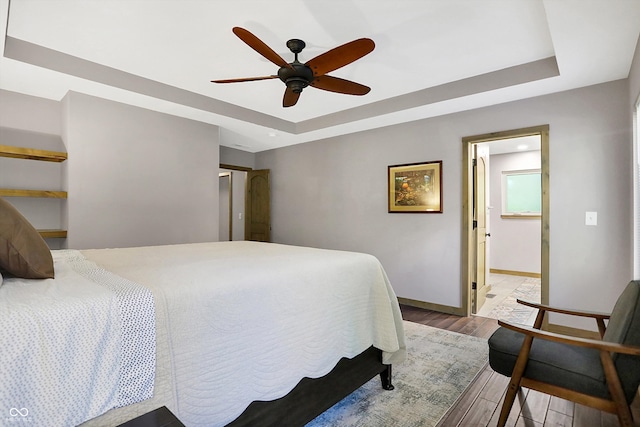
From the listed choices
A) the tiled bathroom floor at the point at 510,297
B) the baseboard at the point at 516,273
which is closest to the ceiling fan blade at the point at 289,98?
the tiled bathroom floor at the point at 510,297

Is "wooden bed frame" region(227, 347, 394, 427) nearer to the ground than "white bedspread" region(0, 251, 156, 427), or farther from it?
nearer to the ground

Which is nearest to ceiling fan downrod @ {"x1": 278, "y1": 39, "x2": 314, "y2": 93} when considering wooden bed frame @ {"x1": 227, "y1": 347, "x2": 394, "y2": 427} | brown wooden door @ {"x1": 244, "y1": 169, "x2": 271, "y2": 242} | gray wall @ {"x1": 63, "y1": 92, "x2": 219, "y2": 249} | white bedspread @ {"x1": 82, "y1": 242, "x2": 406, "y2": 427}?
white bedspread @ {"x1": 82, "y1": 242, "x2": 406, "y2": 427}

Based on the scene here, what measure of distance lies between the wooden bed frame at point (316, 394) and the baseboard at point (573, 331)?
2150 mm

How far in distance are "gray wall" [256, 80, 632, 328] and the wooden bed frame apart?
2249 millimetres

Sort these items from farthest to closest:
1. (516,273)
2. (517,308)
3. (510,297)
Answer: (516,273) < (510,297) < (517,308)

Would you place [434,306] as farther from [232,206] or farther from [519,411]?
[232,206]

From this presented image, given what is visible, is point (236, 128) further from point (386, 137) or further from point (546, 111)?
point (546, 111)

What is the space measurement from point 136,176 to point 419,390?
141 inches

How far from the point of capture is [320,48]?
268 cm

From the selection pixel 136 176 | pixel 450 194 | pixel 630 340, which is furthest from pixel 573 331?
pixel 136 176

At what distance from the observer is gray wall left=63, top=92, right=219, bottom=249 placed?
10.8 ft

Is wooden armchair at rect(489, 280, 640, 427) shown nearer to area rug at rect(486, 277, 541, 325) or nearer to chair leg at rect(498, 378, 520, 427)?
chair leg at rect(498, 378, 520, 427)

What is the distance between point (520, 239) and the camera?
6.39 m

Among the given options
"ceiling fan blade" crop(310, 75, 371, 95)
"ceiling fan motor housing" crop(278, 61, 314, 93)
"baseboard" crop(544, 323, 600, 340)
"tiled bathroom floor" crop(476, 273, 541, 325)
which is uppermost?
"ceiling fan blade" crop(310, 75, 371, 95)
